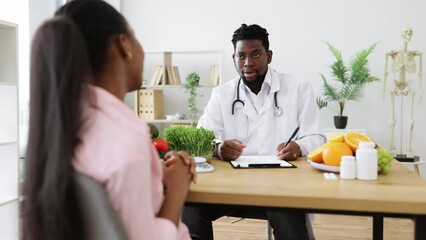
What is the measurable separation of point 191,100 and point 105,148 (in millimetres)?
3507

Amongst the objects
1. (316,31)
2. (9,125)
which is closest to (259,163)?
(9,125)

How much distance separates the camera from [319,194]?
3.41ft

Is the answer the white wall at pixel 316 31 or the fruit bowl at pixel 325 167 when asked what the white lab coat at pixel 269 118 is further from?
the white wall at pixel 316 31

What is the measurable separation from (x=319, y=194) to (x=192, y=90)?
10.6 feet

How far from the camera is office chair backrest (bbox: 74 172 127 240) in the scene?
73cm

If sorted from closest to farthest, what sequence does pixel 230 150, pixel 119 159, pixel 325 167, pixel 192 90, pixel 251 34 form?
pixel 119 159, pixel 325 167, pixel 230 150, pixel 251 34, pixel 192 90

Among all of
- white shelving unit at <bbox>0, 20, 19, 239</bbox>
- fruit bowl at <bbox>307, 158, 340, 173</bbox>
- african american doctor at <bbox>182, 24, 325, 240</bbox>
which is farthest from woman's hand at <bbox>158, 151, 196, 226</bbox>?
white shelving unit at <bbox>0, 20, 19, 239</bbox>

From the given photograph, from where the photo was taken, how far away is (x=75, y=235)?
779 millimetres

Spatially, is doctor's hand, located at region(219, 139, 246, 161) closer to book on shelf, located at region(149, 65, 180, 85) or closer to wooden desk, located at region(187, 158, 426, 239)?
wooden desk, located at region(187, 158, 426, 239)

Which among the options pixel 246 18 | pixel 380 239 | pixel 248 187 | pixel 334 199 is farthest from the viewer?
pixel 246 18

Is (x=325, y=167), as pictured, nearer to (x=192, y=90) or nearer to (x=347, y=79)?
(x=347, y=79)

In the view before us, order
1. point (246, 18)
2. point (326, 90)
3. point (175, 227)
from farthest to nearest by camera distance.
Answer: point (246, 18)
point (326, 90)
point (175, 227)

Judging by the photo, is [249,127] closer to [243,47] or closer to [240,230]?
[243,47]

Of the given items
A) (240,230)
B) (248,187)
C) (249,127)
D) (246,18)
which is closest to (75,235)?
(248,187)
